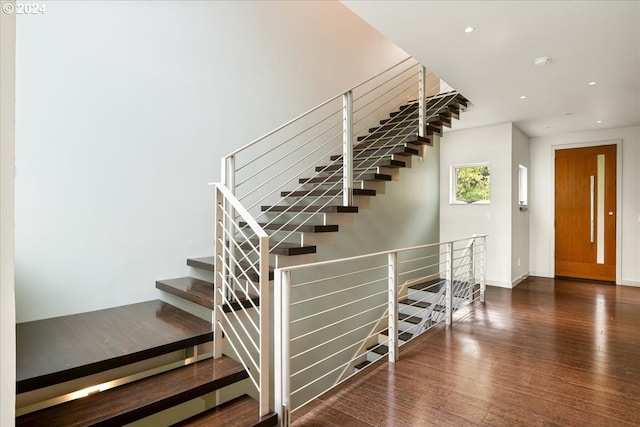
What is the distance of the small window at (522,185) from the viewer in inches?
239

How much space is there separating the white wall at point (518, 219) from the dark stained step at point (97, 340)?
16.7ft

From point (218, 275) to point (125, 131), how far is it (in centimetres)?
162

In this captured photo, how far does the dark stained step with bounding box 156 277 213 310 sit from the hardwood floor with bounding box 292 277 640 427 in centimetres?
103

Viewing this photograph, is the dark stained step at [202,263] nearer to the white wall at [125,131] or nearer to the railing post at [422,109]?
the white wall at [125,131]

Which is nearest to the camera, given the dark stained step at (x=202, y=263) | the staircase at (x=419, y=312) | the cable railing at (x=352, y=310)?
the dark stained step at (x=202, y=263)

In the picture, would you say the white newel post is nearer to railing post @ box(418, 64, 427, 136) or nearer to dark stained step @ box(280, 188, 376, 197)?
dark stained step @ box(280, 188, 376, 197)

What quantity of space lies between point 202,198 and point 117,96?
1146 mm

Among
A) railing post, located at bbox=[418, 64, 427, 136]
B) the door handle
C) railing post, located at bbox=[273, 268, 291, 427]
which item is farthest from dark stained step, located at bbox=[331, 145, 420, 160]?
the door handle

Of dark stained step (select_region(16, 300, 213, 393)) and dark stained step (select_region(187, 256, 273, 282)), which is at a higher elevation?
dark stained step (select_region(187, 256, 273, 282))

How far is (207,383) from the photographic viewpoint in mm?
2016

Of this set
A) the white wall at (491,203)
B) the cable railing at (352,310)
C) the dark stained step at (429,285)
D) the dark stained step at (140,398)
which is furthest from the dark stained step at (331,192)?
the white wall at (491,203)

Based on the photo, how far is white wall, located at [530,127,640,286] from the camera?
18.6 feet

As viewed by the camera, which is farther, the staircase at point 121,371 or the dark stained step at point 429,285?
the dark stained step at point 429,285

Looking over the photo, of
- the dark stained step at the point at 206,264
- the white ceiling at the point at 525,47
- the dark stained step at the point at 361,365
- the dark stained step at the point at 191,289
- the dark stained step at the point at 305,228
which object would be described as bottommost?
the dark stained step at the point at 361,365
